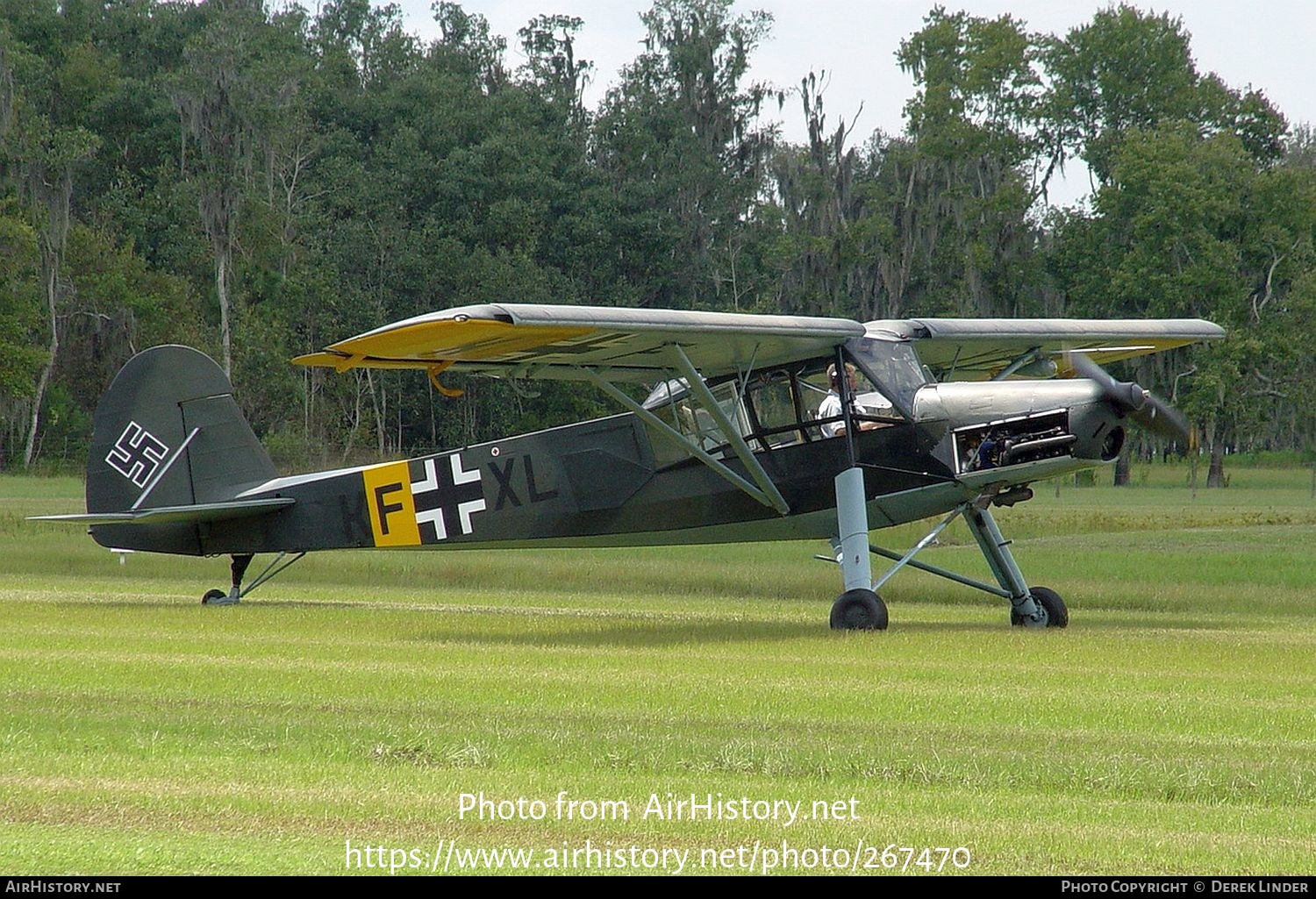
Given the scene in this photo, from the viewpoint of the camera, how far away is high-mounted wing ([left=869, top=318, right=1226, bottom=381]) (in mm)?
14633

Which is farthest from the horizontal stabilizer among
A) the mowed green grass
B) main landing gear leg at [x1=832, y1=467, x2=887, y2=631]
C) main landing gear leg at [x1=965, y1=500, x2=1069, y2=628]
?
main landing gear leg at [x1=965, y1=500, x2=1069, y2=628]

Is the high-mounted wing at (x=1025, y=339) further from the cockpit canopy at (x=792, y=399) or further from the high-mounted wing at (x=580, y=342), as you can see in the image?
the high-mounted wing at (x=580, y=342)

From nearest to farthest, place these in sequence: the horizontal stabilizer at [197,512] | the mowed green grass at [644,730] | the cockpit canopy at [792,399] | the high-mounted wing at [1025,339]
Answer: the mowed green grass at [644,730], the cockpit canopy at [792,399], the high-mounted wing at [1025,339], the horizontal stabilizer at [197,512]

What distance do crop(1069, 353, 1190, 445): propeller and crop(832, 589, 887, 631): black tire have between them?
2.53 metres

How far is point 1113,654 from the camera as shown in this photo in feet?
38.5

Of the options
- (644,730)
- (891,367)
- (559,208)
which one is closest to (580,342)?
(891,367)

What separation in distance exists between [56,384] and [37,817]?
5237 centimetres

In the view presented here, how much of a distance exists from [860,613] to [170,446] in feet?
27.7

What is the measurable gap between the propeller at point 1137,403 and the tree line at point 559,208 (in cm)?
3953

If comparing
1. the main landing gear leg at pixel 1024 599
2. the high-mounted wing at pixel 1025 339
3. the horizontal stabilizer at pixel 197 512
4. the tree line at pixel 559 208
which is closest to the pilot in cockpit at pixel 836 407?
the high-mounted wing at pixel 1025 339

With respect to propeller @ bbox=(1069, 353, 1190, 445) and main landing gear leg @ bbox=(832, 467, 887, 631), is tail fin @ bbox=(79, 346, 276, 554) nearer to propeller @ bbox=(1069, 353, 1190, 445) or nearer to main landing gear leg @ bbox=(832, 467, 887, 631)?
main landing gear leg @ bbox=(832, 467, 887, 631)

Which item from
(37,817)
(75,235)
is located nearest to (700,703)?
(37,817)

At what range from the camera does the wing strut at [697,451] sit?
1375cm

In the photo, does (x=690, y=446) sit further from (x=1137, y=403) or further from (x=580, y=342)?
(x=1137, y=403)
